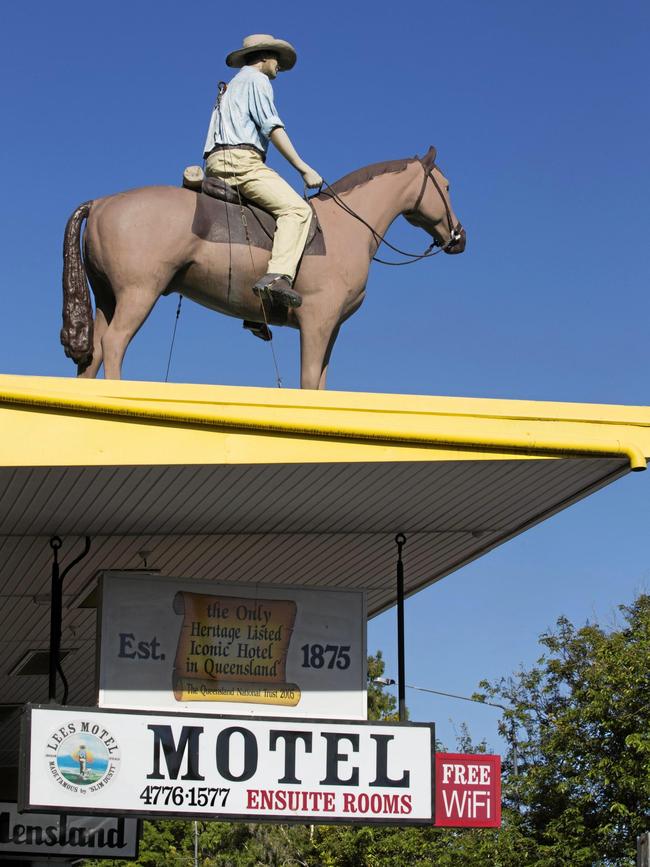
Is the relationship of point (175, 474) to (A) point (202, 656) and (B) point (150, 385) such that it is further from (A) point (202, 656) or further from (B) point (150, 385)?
(A) point (202, 656)

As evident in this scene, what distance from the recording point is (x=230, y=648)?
12.6 metres

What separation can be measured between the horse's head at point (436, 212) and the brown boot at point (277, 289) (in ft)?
7.49

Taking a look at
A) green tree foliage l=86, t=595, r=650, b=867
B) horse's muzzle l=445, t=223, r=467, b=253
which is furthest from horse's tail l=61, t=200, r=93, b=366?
green tree foliage l=86, t=595, r=650, b=867

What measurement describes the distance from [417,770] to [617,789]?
16929 mm

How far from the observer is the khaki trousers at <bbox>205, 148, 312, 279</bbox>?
13.0 m

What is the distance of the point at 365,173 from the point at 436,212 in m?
0.95

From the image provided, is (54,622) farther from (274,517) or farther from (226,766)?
(274,517)

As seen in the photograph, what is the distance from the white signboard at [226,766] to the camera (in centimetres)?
1146

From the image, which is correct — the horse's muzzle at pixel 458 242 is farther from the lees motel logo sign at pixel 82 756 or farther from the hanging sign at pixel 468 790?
the lees motel logo sign at pixel 82 756

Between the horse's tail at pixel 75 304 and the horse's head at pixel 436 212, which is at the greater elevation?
the horse's head at pixel 436 212

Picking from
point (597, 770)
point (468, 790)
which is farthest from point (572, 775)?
point (468, 790)

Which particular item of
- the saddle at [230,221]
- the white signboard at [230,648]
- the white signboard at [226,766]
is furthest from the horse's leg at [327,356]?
the white signboard at [226,766]

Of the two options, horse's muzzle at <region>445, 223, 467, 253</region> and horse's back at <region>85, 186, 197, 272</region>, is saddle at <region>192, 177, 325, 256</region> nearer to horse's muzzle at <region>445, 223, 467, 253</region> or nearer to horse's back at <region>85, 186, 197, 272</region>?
horse's back at <region>85, 186, 197, 272</region>

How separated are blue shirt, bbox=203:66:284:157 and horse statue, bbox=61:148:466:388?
0.73m
